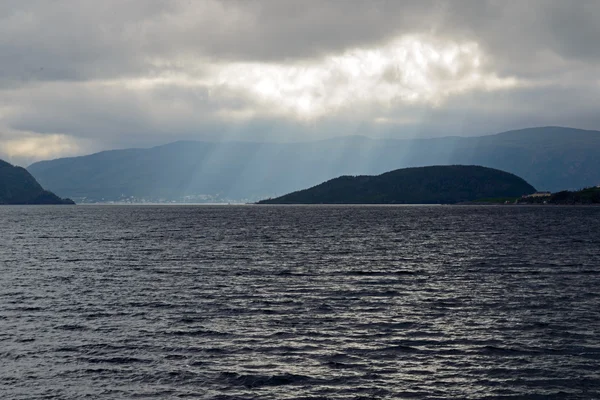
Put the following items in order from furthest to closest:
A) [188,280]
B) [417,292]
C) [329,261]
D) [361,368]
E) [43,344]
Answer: [329,261] < [188,280] < [417,292] < [43,344] < [361,368]

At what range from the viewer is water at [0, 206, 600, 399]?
3291 cm

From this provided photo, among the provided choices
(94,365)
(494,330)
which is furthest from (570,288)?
(94,365)

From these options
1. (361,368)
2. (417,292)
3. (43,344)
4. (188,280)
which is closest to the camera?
(361,368)

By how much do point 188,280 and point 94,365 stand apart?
36.6 metres

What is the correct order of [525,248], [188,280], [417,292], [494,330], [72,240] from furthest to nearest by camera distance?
1. [72,240]
2. [525,248]
3. [188,280]
4. [417,292]
5. [494,330]

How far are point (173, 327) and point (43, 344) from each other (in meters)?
9.64

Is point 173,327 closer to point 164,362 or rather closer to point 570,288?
point 164,362

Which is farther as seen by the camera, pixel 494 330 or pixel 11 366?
pixel 494 330

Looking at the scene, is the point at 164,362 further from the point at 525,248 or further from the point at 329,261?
the point at 525,248

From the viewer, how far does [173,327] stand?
154ft

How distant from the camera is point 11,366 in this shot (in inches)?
1444

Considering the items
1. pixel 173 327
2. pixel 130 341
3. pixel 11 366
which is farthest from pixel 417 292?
pixel 11 366

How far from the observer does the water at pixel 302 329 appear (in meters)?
32.9

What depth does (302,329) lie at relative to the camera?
149 feet
